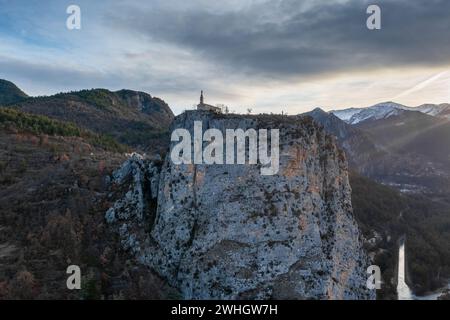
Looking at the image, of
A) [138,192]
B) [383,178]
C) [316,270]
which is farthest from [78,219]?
[383,178]

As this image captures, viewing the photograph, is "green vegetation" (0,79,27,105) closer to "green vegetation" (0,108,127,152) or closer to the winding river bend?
"green vegetation" (0,108,127,152)

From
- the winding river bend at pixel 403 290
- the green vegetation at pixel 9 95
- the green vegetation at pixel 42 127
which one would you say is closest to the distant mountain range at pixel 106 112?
the green vegetation at pixel 9 95

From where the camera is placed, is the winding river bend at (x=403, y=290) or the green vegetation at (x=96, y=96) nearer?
the winding river bend at (x=403, y=290)

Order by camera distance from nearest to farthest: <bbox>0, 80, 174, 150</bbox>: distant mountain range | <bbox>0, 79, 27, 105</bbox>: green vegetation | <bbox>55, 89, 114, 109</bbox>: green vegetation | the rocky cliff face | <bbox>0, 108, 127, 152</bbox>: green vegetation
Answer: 1. the rocky cliff face
2. <bbox>0, 108, 127, 152</bbox>: green vegetation
3. <bbox>0, 80, 174, 150</bbox>: distant mountain range
4. <bbox>55, 89, 114, 109</bbox>: green vegetation
5. <bbox>0, 79, 27, 105</bbox>: green vegetation

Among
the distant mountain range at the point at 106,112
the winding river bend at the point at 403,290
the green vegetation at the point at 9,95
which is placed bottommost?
the winding river bend at the point at 403,290

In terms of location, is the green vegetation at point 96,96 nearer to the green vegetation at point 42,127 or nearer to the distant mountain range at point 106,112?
the distant mountain range at point 106,112

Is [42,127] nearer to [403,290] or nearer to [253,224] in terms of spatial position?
[253,224]

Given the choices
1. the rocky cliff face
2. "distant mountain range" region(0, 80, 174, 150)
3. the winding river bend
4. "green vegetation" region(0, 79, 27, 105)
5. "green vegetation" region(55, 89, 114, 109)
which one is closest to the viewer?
the rocky cliff face

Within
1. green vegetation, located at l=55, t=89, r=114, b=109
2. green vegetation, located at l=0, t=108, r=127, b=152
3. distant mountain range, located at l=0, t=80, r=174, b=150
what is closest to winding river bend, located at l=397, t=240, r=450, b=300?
green vegetation, located at l=0, t=108, r=127, b=152
